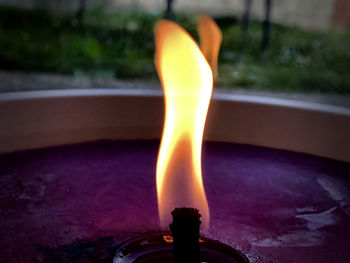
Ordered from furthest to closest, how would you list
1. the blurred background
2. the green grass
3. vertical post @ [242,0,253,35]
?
vertical post @ [242,0,253,35] → the green grass → the blurred background

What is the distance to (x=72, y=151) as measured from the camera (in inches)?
31.1

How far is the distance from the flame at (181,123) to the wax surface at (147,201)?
5 centimetres

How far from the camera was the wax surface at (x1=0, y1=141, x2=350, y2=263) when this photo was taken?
502mm

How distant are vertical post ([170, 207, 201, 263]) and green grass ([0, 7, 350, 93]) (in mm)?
2930

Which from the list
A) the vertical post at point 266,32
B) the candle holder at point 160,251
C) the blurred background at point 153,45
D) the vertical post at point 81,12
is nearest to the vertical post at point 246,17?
the blurred background at point 153,45

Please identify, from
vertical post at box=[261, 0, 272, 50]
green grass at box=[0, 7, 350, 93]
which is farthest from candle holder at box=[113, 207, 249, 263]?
vertical post at box=[261, 0, 272, 50]

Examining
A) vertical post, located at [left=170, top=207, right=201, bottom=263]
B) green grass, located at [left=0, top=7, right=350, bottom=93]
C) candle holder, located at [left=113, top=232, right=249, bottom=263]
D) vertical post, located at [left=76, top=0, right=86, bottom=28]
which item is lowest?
green grass, located at [left=0, top=7, right=350, bottom=93]

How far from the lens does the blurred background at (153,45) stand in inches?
132

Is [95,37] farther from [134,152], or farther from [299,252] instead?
[299,252]

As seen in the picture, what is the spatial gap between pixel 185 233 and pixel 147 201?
249 millimetres

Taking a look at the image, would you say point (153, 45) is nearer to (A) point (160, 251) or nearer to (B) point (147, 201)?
(B) point (147, 201)

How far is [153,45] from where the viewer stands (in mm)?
4359

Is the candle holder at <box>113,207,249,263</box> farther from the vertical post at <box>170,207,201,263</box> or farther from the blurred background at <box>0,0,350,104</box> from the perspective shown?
the blurred background at <box>0,0,350,104</box>

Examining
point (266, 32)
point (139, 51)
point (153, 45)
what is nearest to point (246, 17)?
point (266, 32)
